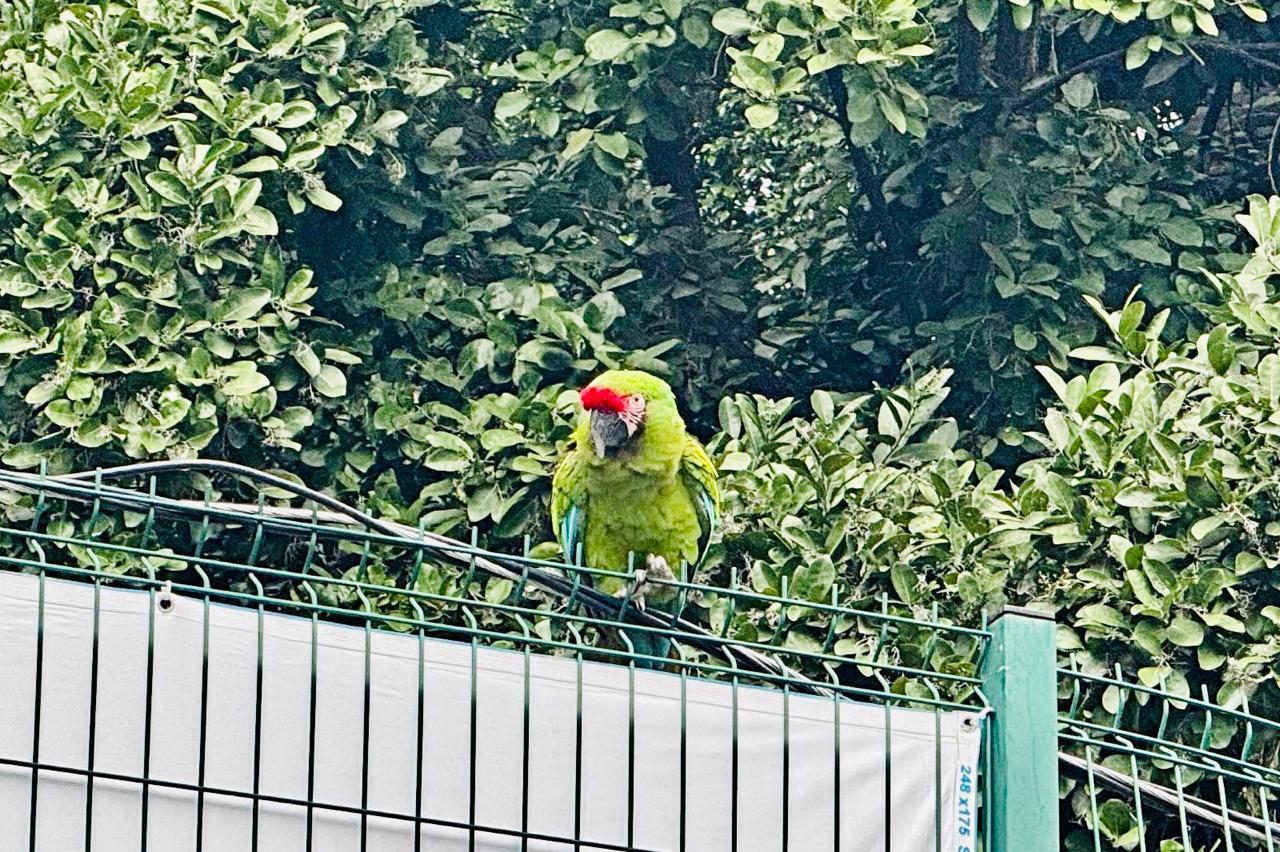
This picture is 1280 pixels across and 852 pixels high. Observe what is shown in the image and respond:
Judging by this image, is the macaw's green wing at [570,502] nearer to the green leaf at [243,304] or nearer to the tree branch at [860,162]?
the green leaf at [243,304]

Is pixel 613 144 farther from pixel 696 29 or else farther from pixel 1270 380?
pixel 1270 380

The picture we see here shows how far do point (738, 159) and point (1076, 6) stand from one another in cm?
221

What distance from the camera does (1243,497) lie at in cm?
461

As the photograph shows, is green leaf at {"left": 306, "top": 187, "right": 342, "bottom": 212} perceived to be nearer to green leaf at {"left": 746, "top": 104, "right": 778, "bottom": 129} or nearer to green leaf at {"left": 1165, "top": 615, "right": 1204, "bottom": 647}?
green leaf at {"left": 746, "top": 104, "right": 778, "bottom": 129}

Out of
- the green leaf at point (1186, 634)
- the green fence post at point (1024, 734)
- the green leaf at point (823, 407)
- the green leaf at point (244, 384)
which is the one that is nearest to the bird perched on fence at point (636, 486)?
the green leaf at point (823, 407)

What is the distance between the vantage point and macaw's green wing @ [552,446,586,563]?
5.00 meters

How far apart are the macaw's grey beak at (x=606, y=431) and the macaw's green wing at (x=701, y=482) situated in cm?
25

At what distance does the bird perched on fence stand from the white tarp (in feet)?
6.55

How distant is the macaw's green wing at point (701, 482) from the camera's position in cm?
500

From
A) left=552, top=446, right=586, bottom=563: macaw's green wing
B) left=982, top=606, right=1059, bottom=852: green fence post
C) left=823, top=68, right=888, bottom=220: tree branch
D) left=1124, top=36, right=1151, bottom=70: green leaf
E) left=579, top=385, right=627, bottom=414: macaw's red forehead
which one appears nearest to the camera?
left=982, top=606, right=1059, bottom=852: green fence post

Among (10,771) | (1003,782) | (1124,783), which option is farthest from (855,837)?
(10,771)

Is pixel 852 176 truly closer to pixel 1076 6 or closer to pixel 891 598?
pixel 1076 6

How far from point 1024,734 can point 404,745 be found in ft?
3.12

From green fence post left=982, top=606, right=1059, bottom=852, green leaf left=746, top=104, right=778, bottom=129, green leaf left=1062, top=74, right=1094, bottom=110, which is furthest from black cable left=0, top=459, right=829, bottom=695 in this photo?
green leaf left=1062, top=74, right=1094, bottom=110
